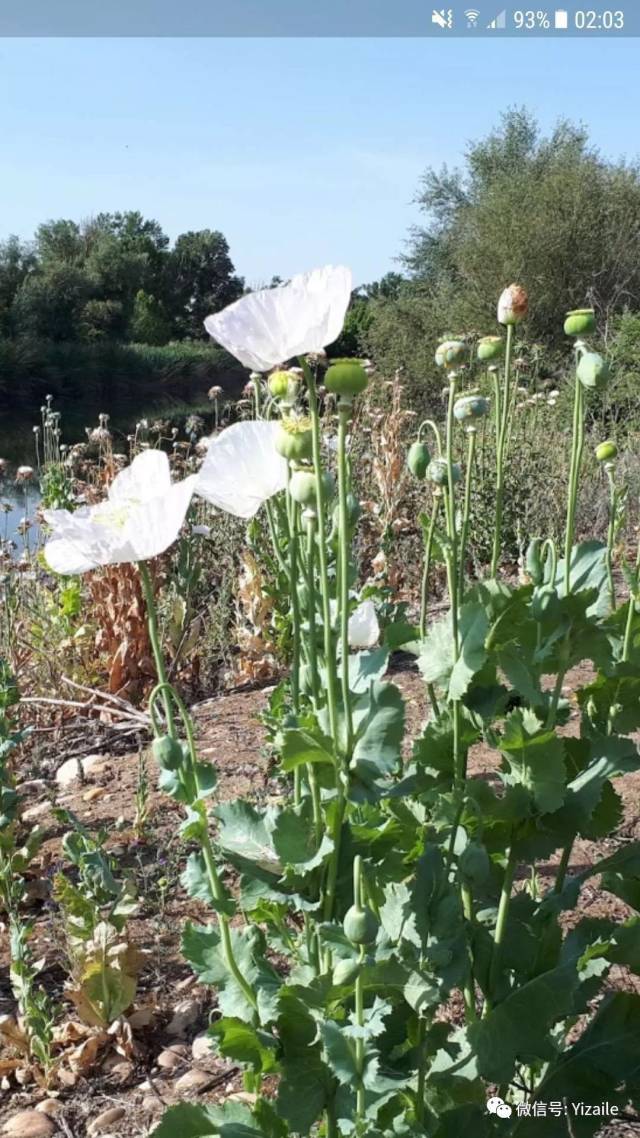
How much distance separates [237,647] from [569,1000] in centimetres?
317

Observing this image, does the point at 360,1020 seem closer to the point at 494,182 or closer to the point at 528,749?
the point at 528,749

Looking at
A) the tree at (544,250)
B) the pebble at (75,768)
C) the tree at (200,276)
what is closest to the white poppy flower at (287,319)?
the pebble at (75,768)

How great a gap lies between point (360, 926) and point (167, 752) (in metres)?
0.23

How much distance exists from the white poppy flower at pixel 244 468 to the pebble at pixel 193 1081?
3.55ft

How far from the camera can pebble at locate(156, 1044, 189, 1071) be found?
188cm

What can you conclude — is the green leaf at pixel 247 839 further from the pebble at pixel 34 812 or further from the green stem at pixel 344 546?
the pebble at pixel 34 812

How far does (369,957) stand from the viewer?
1.00m

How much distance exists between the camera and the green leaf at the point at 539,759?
1.14 metres

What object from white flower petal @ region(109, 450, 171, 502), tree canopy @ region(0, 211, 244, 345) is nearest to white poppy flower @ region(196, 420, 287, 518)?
white flower petal @ region(109, 450, 171, 502)

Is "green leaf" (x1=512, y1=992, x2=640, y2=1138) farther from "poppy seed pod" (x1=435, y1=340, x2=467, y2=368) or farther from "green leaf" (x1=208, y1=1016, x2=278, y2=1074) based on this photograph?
"poppy seed pod" (x1=435, y1=340, x2=467, y2=368)

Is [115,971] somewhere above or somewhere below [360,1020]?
below

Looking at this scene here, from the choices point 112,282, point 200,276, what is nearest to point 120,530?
point 112,282

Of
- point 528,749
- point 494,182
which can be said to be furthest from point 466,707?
point 494,182

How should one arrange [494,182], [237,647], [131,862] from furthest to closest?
1. [494,182]
2. [237,647]
3. [131,862]
